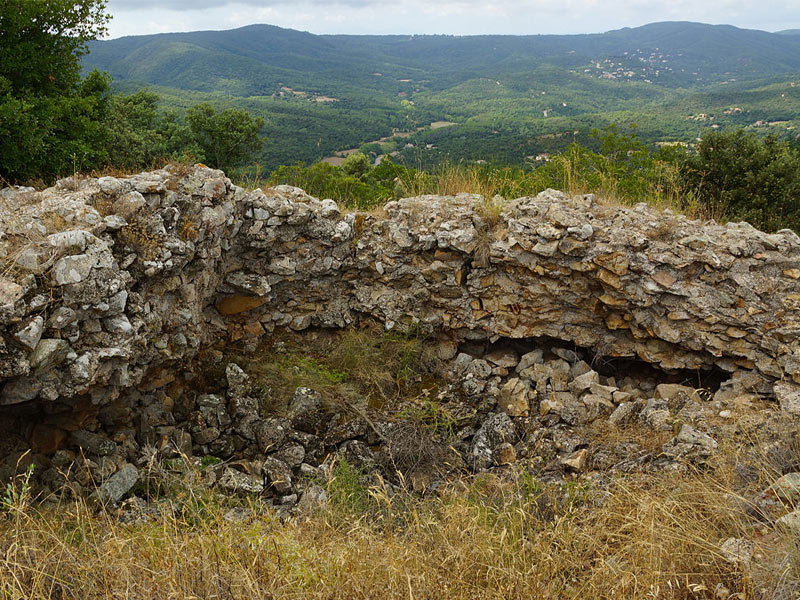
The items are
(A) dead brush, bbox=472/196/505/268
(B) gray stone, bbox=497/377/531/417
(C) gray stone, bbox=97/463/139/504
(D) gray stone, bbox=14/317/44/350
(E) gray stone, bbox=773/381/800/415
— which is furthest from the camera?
(A) dead brush, bbox=472/196/505/268

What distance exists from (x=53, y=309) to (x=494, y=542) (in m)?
3.81

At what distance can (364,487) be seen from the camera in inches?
190

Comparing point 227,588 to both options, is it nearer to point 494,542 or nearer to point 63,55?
point 494,542

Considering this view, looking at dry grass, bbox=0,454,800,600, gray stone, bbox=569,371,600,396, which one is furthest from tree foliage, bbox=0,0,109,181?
gray stone, bbox=569,371,600,396

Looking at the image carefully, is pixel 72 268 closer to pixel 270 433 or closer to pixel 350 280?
pixel 270 433

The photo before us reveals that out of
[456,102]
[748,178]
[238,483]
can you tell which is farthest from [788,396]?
[456,102]

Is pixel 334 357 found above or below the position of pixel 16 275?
below

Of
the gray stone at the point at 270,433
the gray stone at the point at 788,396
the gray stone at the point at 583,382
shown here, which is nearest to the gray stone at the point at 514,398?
the gray stone at the point at 583,382

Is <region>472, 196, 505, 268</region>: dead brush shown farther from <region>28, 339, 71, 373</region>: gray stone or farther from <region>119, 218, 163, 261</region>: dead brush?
<region>28, 339, 71, 373</region>: gray stone

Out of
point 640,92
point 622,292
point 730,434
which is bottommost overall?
point 730,434

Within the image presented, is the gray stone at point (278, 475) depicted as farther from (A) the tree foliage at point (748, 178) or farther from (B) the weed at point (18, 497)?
(A) the tree foliage at point (748, 178)

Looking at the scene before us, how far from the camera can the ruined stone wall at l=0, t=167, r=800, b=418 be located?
4.33m

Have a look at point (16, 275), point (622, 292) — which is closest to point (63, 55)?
point (16, 275)

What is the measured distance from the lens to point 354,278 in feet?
25.6
